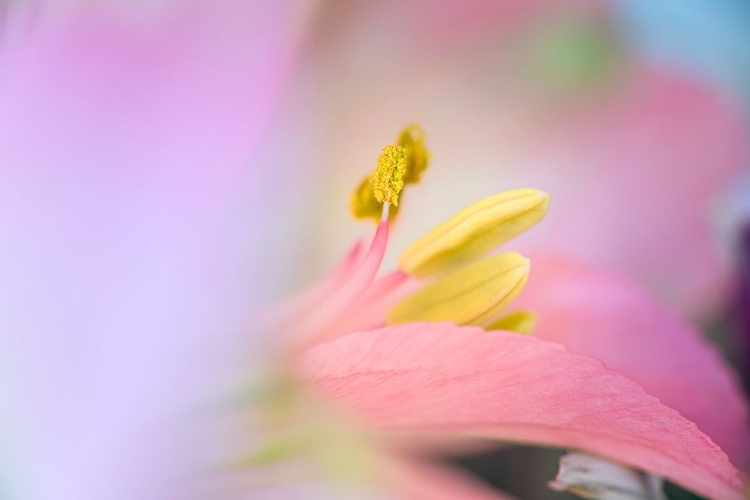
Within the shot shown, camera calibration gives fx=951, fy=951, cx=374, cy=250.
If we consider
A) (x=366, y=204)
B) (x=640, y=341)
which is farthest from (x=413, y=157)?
(x=640, y=341)

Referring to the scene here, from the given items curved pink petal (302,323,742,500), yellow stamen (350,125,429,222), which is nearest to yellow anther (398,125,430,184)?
yellow stamen (350,125,429,222)

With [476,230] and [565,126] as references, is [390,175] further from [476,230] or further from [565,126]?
[565,126]

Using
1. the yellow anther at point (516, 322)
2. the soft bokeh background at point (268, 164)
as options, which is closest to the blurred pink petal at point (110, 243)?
the soft bokeh background at point (268, 164)

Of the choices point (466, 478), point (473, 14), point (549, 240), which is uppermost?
point (473, 14)

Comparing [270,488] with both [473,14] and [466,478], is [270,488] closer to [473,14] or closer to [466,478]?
[466,478]

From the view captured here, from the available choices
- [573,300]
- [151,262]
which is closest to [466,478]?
[573,300]

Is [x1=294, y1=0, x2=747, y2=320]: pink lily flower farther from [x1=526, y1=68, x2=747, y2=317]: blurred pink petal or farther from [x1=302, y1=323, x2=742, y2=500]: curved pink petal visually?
[x1=302, y1=323, x2=742, y2=500]: curved pink petal
